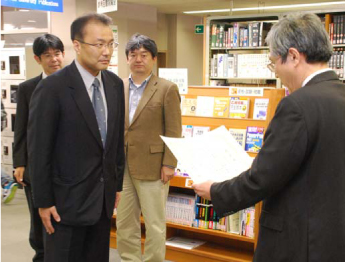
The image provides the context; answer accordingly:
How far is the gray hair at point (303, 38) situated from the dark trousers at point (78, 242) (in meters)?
1.19

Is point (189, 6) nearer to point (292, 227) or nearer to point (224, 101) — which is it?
point (224, 101)

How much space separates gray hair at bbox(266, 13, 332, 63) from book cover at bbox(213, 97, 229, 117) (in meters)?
2.07

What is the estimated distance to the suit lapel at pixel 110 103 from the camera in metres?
2.16

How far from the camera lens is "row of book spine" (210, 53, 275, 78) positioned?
7.28 meters

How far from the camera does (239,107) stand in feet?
11.6

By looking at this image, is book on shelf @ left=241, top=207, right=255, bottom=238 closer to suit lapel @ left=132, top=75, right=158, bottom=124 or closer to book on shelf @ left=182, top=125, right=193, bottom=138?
book on shelf @ left=182, top=125, right=193, bottom=138

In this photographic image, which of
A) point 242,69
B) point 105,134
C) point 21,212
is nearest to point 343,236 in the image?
point 105,134

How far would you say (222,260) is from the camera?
347cm

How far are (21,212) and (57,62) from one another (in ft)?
9.24

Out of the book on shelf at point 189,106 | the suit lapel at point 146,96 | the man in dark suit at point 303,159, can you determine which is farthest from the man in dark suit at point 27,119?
the man in dark suit at point 303,159

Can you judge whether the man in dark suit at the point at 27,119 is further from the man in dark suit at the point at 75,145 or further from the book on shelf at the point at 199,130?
the book on shelf at the point at 199,130

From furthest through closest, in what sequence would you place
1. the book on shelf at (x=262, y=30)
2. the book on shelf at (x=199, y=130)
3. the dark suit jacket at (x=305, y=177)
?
the book on shelf at (x=262, y=30) → the book on shelf at (x=199, y=130) → the dark suit jacket at (x=305, y=177)

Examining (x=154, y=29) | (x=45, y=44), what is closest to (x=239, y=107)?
(x=45, y=44)

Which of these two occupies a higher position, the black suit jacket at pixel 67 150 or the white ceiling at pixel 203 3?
the white ceiling at pixel 203 3
